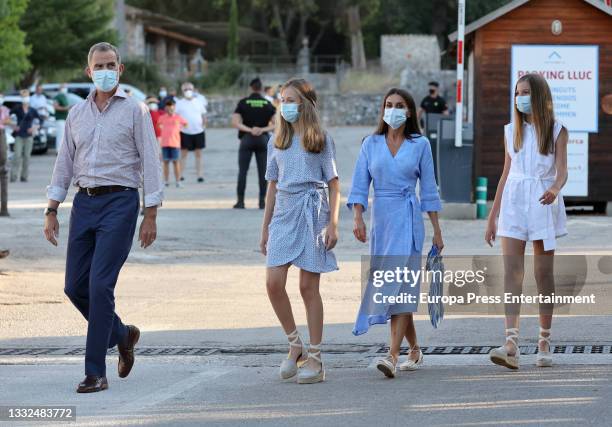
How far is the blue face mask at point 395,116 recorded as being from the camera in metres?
8.66

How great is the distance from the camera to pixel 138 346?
10.2m

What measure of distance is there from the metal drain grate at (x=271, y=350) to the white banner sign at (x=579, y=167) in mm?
10327

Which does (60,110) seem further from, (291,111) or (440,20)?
(440,20)

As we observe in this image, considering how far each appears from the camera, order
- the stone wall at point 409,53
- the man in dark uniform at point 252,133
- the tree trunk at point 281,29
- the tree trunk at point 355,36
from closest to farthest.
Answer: the man in dark uniform at point 252,133, the stone wall at point 409,53, the tree trunk at point 355,36, the tree trunk at point 281,29

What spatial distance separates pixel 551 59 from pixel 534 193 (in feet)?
36.2

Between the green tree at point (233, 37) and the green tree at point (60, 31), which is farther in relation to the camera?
the green tree at point (233, 37)

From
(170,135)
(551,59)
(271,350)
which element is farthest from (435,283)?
(170,135)

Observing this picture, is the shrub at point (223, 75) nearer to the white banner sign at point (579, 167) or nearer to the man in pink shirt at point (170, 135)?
the man in pink shirt at point (170, 135)

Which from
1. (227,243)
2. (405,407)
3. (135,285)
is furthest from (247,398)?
(227,243)

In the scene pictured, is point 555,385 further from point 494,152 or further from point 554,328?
Answer: point 494,152

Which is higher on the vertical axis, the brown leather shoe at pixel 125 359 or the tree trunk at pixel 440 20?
the tree trunk at pixel 440 20

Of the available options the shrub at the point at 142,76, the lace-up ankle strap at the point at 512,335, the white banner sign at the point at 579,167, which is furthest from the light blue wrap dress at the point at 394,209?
the shrub at the point at 142,76

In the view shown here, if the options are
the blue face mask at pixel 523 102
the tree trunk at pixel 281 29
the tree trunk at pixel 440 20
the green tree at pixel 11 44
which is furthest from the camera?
the tree trunk at pixel 440 20

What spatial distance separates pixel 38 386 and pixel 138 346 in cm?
185
